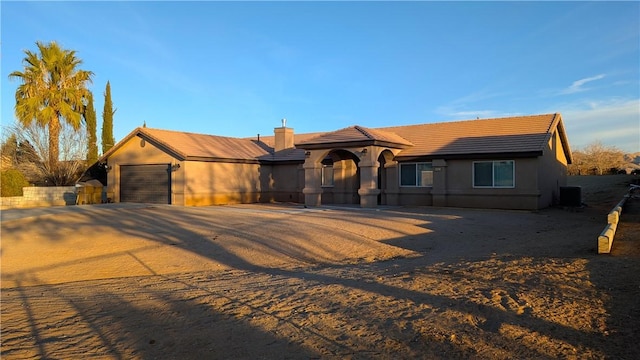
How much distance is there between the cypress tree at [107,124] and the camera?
36472 mm

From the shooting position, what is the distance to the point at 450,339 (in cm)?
507

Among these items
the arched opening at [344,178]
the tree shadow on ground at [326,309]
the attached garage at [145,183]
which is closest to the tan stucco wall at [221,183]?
the attached garage at [145,183]

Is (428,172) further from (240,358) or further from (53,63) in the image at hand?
(53,63)

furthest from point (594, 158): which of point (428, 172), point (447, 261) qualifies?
point (447, 261)

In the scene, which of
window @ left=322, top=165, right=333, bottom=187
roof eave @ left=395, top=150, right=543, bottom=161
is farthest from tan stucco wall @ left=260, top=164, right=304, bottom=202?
roof eave @ left=395, top=150, right=543, bottom=161

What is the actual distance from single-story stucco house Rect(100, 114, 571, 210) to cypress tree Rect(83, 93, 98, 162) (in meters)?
5.32

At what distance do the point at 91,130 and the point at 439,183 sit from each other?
25109 millimetres

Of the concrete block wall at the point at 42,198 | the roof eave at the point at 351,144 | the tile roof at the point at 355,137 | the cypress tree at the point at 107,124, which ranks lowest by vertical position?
the concrete block wall at the point at 42,198

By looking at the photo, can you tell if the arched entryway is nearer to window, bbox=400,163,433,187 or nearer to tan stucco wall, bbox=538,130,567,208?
window, bbox=400,163,433,187

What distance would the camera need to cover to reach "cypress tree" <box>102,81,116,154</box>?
1436 inches

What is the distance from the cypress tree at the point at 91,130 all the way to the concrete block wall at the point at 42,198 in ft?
15.8

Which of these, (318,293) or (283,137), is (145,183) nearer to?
(283,137)

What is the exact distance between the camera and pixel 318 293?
730cm

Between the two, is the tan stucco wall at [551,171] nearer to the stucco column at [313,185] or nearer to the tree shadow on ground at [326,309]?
the stucco column at [313,185]
